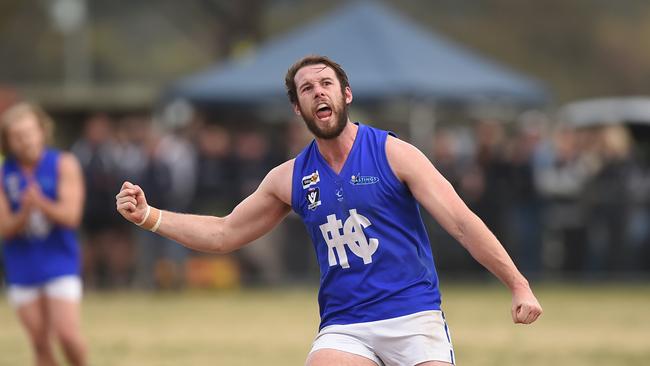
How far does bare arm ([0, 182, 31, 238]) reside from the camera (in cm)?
1023

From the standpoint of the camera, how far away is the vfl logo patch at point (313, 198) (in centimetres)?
707

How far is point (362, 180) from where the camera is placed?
6984 millimetres

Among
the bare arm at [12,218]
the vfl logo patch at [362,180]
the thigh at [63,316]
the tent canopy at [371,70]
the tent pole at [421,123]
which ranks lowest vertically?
the thigh at [63,316]

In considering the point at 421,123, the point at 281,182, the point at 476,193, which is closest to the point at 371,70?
the point at 421,123

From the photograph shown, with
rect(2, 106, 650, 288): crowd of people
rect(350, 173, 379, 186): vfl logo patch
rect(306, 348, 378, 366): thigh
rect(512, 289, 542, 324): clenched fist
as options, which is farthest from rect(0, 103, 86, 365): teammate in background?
rect(2, 106, 650, 288): crowd of people

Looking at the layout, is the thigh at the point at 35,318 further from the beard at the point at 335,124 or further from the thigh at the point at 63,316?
the beard at the point at 335,124

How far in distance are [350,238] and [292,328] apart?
868cm

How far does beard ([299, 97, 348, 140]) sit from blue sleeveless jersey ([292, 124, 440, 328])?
165 mm

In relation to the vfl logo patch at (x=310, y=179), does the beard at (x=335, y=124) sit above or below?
above

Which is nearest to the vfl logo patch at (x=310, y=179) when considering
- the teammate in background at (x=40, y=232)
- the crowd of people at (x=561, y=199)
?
the teammate in background at (x=40, y=232)

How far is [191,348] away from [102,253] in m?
7.41

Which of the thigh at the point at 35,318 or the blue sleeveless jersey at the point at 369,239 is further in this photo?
the thigh at the point at 35,318

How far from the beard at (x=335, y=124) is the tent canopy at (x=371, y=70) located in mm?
13549

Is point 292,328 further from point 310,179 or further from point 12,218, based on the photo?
point 310,179
